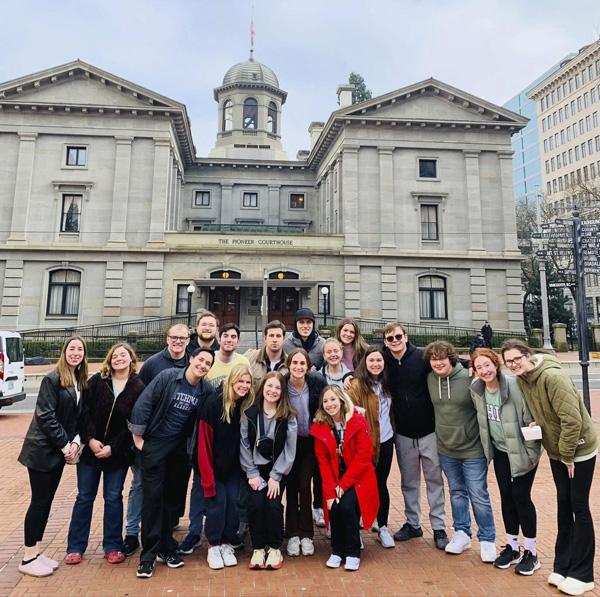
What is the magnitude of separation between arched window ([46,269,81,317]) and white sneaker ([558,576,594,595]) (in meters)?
29.1

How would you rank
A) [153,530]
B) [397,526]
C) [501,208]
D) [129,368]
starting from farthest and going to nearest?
[501,208]
[397,526]
[129,368]
[153,530]

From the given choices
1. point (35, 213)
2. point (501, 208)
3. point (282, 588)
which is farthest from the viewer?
point (501, 208)

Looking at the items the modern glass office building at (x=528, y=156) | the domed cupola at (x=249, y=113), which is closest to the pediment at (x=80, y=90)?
the domed cupola at (x=249, y=113)

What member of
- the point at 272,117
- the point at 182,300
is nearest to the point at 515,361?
the point at 182,300

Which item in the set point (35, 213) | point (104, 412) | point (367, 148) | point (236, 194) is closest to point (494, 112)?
point (367, 148)

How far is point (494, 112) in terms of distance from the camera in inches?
1214

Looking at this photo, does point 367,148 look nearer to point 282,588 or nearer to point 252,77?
point 252,77

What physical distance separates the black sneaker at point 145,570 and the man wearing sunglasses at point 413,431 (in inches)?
105

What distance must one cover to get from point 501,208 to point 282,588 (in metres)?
31.3

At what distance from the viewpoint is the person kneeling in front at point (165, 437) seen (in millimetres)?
4477

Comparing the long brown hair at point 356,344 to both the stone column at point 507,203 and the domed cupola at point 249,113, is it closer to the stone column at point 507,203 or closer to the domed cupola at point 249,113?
the stone column at point 507,203

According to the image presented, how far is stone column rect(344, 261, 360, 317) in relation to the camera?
94.1 ft

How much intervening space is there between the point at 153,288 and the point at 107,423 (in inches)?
966

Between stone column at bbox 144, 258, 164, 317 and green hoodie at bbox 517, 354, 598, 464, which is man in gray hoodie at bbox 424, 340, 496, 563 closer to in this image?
green hoodie at bbox 517, 354, 598, 464
